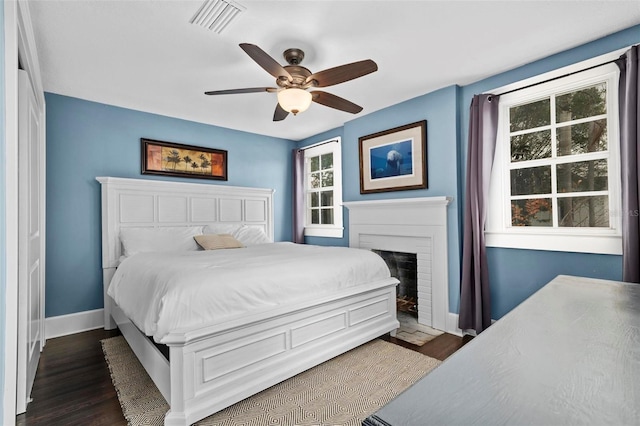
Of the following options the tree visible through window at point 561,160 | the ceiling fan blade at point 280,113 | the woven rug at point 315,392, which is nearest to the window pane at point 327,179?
the ceiling fan blade at point 280,113

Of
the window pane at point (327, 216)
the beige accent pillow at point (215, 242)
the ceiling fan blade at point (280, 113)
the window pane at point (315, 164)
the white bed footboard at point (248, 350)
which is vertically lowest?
the white bed footboard at point (248, 350)

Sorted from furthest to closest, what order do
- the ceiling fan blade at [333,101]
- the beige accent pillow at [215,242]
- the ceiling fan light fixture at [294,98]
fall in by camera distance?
the beige accent pillow at [215,242] < the ceiling fan blade at [333,101] < the ceiling fan light fixture at [294,98]

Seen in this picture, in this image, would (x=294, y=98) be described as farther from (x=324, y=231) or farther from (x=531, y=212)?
(x=324, y=231)

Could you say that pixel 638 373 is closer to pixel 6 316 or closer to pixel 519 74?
pixel 6 316

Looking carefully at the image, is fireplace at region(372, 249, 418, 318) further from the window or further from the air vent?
the air vent

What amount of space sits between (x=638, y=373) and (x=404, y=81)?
306 cm

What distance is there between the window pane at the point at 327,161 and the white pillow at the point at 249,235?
1482 mm

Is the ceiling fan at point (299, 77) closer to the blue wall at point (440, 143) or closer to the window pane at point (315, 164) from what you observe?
the blue wall at point (440, 143)

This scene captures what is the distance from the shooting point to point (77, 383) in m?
2.31

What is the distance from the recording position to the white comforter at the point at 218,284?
6.12 feet

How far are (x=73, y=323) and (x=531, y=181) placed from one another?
4.77 meters

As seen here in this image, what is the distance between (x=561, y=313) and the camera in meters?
0.99

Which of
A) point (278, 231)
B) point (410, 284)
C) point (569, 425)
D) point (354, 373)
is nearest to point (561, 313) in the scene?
point (569, 425)

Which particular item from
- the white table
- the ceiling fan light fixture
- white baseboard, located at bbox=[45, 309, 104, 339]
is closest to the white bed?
white baseboard, located at bbox=[45, 309, 104, 339]
